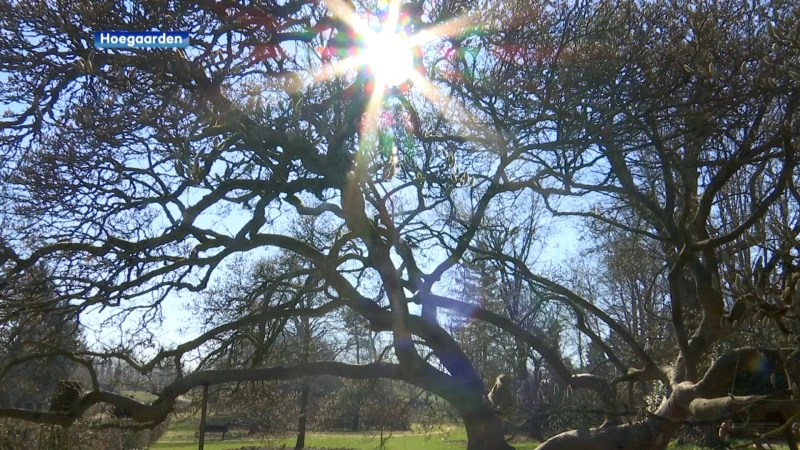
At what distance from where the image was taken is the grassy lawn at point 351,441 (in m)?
13.1

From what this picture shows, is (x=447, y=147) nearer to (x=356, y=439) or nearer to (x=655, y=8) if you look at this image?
(x=655, y=8)

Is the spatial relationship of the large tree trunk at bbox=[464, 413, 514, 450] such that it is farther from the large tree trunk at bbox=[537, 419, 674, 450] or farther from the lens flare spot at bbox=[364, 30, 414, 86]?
the lens flare spot at bbox=[364, 30, 414, 86]

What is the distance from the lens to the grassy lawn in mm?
13077

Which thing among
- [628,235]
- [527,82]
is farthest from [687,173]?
[628,235]

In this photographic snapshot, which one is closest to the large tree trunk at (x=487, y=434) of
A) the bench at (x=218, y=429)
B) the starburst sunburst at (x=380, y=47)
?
the starburst sunburst at (x=380, y=47)

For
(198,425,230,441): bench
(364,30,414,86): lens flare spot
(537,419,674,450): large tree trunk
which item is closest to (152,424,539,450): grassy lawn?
(198,425,230,441): bench

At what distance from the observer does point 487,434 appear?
7570 mm

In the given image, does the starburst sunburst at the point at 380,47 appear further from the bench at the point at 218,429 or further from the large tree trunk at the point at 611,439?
the bench at the point at 218,429

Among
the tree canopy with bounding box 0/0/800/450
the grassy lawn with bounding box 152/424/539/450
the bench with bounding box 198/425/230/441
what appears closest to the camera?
the tree canopy with bounding box 0/0/800/450

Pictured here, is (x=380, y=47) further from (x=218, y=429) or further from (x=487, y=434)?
(x=218, y=429)

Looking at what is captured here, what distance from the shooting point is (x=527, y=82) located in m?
6.38

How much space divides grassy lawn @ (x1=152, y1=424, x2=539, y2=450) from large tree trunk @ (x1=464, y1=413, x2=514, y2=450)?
3914mm

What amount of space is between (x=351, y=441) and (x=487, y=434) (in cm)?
1147

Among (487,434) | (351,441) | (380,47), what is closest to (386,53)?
(380,47)
